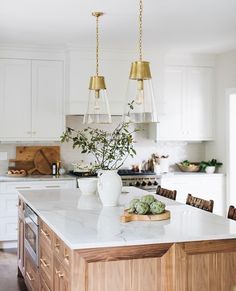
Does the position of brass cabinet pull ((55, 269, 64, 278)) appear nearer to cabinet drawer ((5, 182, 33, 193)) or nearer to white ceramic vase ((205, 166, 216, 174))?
cabinet drawer ((5, 182, 33, 193))

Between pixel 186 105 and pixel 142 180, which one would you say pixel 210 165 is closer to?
pixel 186 105

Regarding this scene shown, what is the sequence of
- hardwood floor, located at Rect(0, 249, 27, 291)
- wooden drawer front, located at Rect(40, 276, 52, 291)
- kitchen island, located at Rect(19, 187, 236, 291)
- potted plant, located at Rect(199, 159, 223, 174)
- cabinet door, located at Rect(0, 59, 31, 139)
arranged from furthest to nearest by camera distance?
potted plant, located at Rect(199, 159, 223, 174) → cabinet door, located at Rect(0, 59, 31, 139) → hardwood floor, located at Rect(0, 249, 27, 291) → wooden drawer front, located at Rect(40, 276, 52, 291) → kitchen island, located at Rect(19, 187, 236, 291)

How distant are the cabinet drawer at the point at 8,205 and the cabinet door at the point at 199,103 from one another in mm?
2603

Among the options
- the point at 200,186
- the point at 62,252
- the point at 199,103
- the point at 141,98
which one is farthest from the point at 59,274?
the point at 199,103

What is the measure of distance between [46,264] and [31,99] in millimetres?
3319

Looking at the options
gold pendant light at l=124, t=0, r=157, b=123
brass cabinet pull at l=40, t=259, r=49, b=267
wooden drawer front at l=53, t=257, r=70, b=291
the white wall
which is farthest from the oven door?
the white wall

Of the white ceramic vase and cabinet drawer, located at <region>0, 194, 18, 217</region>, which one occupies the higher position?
the white ceramic vase

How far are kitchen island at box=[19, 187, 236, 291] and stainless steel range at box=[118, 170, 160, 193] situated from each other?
A: 10.4 feet

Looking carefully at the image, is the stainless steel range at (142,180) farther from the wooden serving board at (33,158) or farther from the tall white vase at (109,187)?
the tall white vase at (109,187)

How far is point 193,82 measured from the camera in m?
7.23

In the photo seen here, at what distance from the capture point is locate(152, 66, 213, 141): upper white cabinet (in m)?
7.11

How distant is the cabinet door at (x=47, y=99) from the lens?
21.6 ft

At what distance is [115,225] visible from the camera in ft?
10.5

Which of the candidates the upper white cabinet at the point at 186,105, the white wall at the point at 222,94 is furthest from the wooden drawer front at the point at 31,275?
the white wall at the point at 222,94
